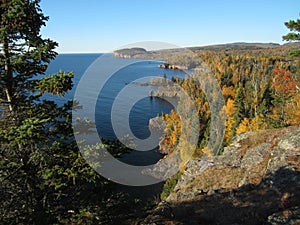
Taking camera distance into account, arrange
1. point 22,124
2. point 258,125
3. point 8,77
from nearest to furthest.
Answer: point 22,124 → point 8,77 → point 258,125

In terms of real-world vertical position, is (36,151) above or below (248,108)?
above

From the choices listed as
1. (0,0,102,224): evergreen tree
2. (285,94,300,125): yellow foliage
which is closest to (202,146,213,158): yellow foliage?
(285,94,300,125): yellow foliage

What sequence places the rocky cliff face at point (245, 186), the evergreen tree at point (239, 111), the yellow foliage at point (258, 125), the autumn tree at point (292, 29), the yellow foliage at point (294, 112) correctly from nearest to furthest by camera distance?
the rocky cliff face at point (245, 186) < the autumn tree at point (292, 29) < the yellow foliage at point (294, 112) < the yellow foliage at point (258, 125) < the evergreen tree at point (239, 111)

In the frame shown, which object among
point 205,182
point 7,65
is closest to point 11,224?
point 7,65

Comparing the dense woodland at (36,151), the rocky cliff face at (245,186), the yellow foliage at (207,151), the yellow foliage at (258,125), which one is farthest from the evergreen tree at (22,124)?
the yellow foliage at (207,151)

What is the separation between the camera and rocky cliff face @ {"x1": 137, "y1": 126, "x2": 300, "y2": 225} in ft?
36.4

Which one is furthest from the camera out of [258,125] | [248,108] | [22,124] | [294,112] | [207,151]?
[248,108]

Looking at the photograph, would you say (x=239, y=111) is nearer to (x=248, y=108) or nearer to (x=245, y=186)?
(x=248, y=108)

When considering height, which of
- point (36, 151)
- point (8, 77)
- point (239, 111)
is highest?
point (8, 77)

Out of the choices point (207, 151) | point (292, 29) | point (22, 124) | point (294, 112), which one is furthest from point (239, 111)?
point (22, 124)

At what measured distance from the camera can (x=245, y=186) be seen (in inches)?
617

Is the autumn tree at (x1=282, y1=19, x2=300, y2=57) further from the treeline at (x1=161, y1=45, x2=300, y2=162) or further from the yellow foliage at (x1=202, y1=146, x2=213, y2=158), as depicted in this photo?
the yellow foliage at (x1=202, y1=146, x2=213, y2=158)

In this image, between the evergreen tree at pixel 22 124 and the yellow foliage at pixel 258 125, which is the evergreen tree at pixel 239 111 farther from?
the evergreen tree at pixel 22 124

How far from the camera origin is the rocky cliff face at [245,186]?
36.4 feet
